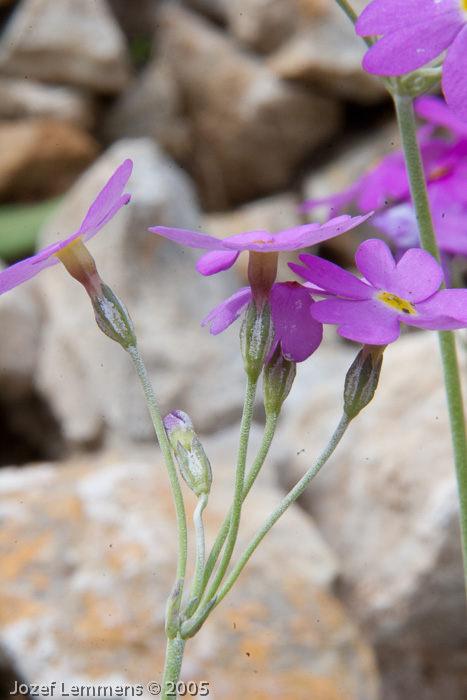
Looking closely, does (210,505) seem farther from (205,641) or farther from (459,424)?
(459,424)

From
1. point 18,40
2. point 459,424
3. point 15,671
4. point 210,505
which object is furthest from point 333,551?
point 18,40

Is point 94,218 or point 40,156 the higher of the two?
point 94,218

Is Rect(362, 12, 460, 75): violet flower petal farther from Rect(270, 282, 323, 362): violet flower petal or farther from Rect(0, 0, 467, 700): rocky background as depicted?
Rect(0, 0, 467, 700): rocky background

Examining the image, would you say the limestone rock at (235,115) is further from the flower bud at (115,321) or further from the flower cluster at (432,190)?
the flower bud at (115,321)

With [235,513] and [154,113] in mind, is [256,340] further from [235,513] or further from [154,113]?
[154,113]

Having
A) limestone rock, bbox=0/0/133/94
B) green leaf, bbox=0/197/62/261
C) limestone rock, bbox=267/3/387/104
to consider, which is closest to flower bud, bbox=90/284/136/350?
green leaf, bbox=0/197/62/261

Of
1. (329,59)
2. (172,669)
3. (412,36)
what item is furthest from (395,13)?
(329,59)
